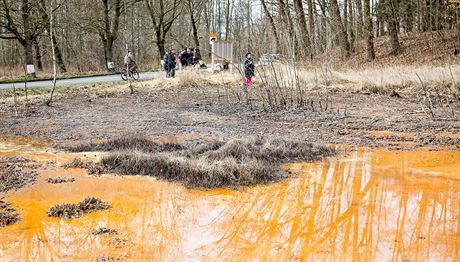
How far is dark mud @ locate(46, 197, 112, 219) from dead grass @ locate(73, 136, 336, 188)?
147 cm

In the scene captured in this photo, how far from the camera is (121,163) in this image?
8664mm

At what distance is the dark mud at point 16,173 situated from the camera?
7680 millimetres

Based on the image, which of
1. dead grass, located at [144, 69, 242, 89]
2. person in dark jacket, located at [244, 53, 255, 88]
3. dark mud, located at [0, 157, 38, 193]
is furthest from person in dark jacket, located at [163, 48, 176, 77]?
dark mud, located at [0, 157, 38, 193]

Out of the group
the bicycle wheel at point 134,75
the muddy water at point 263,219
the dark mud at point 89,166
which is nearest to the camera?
the muddy water at point 263,219

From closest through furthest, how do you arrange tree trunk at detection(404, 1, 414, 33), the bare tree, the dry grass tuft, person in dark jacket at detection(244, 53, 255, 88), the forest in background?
the dry grass tuft < the forest in background < person in dark jacket at detection(244, 53, 255, 88) < tree trunk at detection(404, 1, 414, 33) < the bare tree

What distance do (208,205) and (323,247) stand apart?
1970 millimetres

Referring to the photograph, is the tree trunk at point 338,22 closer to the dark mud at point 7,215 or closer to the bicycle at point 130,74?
the bicycle at point 130,74

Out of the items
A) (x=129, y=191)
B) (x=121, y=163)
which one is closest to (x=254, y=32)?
(x=121, y=163)

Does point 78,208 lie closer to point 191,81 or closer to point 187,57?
point 191,81

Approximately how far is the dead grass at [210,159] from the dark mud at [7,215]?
207 centimetres

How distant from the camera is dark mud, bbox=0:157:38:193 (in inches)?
302

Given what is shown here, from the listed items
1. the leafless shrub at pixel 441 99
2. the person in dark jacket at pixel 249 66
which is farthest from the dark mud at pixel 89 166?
the person in dark jacket at pixel 249 66

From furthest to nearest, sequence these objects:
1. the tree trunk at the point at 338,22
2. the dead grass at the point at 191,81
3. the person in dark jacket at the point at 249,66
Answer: the dead grass at the point at 191,81 < the tree trunk at the point at 338,22 < the person in dark jacket at the point at 249,66

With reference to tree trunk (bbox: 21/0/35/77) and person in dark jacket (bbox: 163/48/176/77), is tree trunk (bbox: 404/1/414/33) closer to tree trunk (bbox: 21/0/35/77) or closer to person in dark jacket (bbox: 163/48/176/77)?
person in dark jacket (bbox: 163/48/176/77)
